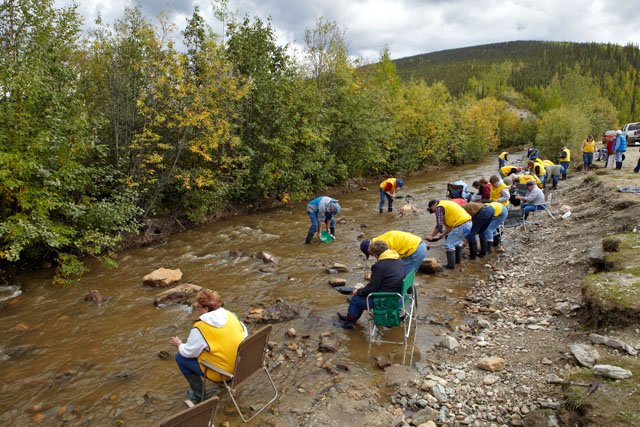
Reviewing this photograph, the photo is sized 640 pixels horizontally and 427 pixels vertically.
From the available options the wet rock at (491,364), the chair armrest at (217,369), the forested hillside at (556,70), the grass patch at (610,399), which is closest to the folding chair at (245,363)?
the chair armrest at (217,369)

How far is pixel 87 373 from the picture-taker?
20.5 ft

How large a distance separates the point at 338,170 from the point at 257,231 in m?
10.9

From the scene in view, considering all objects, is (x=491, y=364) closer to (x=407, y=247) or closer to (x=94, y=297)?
(x=407, y=247)

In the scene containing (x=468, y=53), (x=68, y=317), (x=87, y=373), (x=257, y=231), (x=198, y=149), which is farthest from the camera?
(x=468, y=53)

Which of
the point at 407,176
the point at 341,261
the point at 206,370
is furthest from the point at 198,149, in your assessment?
the point at 407,176

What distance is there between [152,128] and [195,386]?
12368 mm

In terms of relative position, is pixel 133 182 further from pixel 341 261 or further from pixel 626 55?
pixel 626 55

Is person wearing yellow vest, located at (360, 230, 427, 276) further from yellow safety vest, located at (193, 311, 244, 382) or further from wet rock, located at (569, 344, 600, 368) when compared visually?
yellow safety vest, located at (193, 311, 244, 382)

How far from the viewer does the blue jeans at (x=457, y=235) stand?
9.98 meters

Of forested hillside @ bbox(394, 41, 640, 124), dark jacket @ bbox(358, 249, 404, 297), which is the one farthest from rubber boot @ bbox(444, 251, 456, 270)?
forested hillside @ bbox(394, 41, 640, 124)

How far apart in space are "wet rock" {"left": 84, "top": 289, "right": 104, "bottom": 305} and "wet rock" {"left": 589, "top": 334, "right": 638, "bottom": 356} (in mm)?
9977

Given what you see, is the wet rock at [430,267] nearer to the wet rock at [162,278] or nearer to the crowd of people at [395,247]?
the crowd of people at [395,247]

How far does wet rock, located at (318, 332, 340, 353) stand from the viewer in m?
6.50

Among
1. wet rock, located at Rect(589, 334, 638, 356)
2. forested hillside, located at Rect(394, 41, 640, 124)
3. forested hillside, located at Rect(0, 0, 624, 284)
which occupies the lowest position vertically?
wet rock, located at Rect(589, 334, 638, 356)
